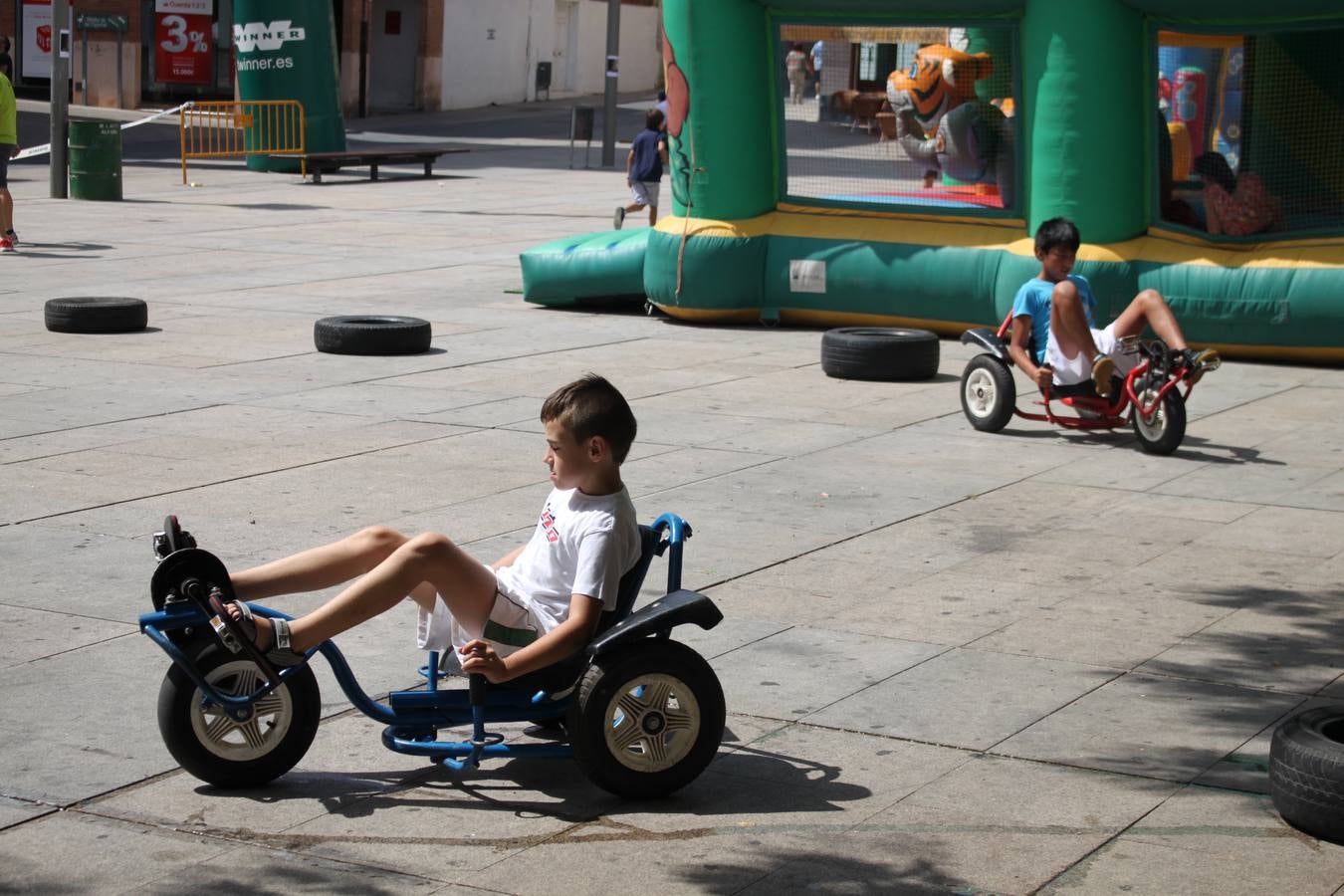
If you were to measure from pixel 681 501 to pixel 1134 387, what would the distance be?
113 inches

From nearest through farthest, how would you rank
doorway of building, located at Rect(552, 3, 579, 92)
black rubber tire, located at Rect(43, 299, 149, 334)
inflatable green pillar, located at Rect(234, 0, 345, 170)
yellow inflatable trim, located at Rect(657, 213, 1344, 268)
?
yellow inflatable trim, located at Rect(657, 213, 1344, 268) < black rubber tire, located at Rect(43, 299, 149, 334) < inflatable green pillar, located at Rect(234, 0, 345, 170) < doorway of building, located at Rect(552, 3, 579, 92)

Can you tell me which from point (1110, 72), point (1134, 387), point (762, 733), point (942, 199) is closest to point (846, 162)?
point (942, 199)

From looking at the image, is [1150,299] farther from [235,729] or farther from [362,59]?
[362,59]

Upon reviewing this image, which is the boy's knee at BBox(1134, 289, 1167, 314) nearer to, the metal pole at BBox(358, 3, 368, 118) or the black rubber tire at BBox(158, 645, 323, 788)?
the black rubber tire at BBox(158, 645, 323, 788)

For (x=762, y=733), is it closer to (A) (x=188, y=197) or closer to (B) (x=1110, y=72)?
(B) (x=1110, y=72)

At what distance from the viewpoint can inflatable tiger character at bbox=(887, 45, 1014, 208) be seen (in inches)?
523

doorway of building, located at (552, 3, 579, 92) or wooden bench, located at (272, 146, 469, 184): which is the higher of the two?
doorway of building, located at (552, 3, 579, 92)

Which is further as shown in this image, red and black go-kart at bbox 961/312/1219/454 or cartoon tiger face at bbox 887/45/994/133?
cartoon tiger face at bbox 887/45/994/133

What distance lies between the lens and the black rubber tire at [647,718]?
15.2ft

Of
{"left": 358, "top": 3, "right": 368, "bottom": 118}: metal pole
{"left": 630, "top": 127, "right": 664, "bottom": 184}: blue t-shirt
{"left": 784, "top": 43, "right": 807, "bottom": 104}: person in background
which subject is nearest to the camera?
{"left": 784, "top": 43, "right": 807, "bottom": 104}: person in background


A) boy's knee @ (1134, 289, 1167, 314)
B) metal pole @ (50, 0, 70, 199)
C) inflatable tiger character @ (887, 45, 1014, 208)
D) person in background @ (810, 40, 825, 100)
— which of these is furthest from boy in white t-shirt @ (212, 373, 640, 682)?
metal pole @ (50, 0, 70, 199)

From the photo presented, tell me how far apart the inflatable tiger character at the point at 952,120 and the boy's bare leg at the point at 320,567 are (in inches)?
365

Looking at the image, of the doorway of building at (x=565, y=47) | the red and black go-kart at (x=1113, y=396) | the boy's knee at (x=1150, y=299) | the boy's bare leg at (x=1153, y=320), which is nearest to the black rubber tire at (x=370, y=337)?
the red and black go-kart at (x=1113, y=396)

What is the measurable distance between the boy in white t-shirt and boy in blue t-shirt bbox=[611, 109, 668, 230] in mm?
15600
